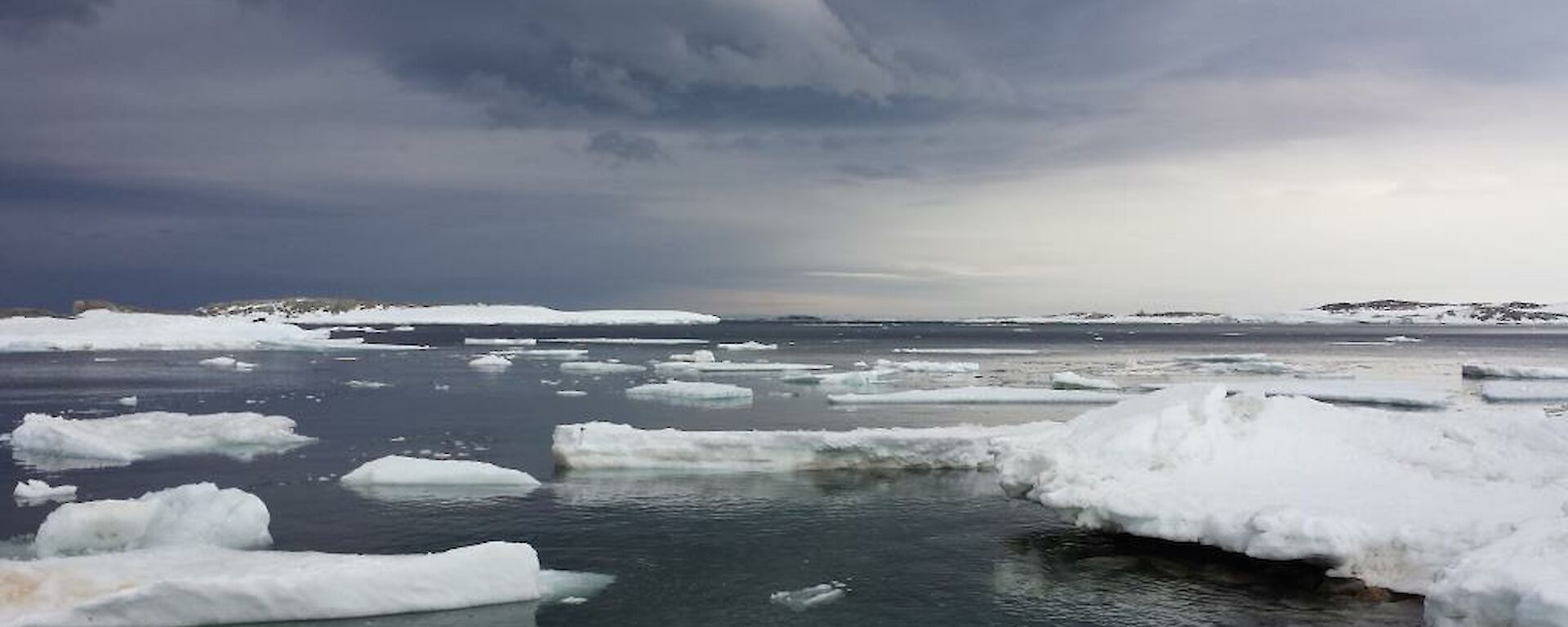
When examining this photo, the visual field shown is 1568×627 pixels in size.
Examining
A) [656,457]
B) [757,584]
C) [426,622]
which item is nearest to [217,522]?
[426,622]

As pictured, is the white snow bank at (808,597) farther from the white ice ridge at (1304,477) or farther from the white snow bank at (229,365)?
the white snow bank at (229,365)

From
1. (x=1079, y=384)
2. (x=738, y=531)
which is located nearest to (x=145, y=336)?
(x=1079, y=384)

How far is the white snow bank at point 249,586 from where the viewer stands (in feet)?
31.6

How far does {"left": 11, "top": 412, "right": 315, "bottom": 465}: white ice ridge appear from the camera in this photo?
2056cm

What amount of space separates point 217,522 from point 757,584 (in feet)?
20.9

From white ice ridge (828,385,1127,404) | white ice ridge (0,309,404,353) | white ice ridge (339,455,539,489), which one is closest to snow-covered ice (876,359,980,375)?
white ice ridge (828,385,1127,404)

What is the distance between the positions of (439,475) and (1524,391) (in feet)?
109

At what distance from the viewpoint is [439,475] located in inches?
685

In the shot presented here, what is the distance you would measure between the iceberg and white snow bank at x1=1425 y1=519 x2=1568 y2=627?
57.4ft

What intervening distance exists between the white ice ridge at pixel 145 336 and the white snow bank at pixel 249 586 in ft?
205

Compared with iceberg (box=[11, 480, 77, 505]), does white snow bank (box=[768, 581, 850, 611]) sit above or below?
below

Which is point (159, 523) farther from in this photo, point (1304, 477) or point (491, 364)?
point (491, 364)

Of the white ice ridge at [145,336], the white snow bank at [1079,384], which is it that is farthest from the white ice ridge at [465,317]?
the white snow bank at [1079,384]

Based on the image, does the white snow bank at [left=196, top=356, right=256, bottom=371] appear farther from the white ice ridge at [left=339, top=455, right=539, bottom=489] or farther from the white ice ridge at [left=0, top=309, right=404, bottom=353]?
the white ice ridge at [left=339, top=455, right=539, bottom=489]
